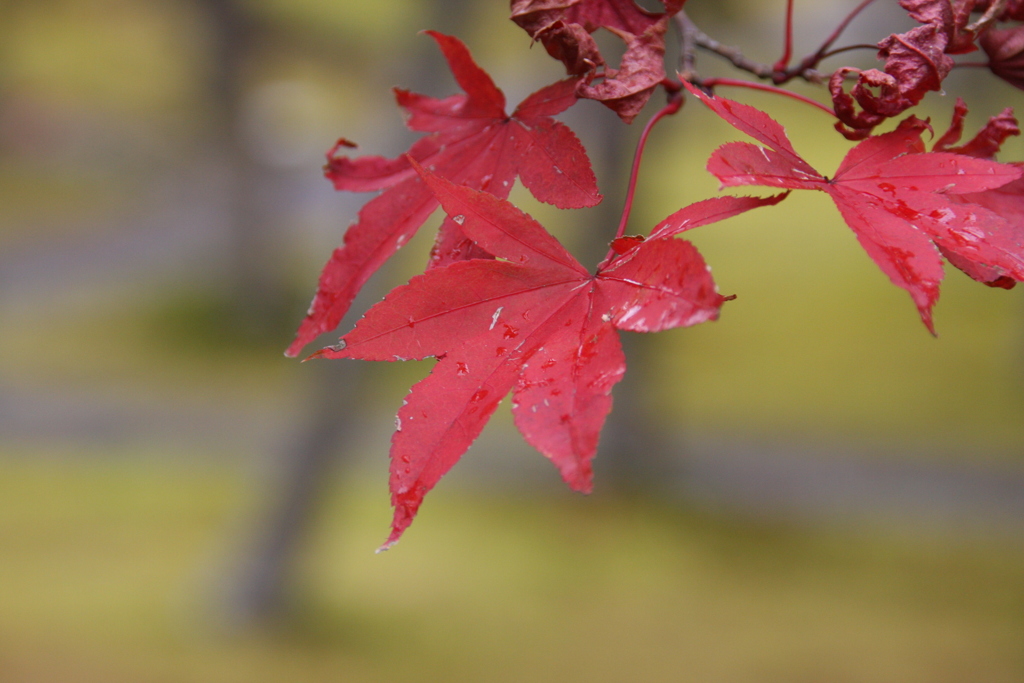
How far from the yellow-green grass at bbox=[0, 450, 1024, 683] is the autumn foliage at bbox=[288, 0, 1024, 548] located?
2432 millimetres

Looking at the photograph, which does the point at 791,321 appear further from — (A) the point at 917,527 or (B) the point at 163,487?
(B) the point at 163,487

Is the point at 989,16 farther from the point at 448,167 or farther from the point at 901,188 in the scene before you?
the point at 448,167

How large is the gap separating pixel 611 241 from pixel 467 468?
340 cm

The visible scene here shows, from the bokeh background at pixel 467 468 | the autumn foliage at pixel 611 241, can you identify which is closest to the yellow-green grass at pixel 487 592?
the bokeh background at pixel 467 468

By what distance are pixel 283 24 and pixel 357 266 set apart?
464 cm

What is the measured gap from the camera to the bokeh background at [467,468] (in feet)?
8.98

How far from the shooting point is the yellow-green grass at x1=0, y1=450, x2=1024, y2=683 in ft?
8.90

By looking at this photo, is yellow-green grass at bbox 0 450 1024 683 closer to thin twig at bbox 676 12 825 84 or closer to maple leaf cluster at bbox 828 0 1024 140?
thin twig at bbox 676 12 825 84

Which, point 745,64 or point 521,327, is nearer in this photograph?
point 521,327

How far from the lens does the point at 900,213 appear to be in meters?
0.42

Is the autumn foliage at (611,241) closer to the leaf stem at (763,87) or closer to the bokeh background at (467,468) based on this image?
the leaf stem at (763,87)

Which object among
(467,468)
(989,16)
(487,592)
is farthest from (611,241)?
(467,468)

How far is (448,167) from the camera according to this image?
56cm

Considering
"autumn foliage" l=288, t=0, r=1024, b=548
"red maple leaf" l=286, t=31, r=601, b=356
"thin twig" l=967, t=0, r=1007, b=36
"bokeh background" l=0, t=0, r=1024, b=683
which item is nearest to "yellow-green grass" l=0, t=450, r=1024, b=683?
"bokeh background" l=0, t=0, r=1024, b=683
